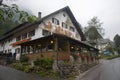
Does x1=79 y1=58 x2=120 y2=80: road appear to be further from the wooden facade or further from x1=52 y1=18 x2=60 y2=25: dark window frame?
x1=52 y1=18 x2=60 y2=25: dark window frame

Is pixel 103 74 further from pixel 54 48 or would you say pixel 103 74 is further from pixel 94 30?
pixel 94 30

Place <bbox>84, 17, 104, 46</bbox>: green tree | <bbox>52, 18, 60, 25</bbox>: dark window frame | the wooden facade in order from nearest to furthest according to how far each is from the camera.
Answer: the wooden facade
<bbox>52, 18, 60, 25</bbox>: dark window frame
<bbox>84, 17, 104, 46</bbox>: green tree

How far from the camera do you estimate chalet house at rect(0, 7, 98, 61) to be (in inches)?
785

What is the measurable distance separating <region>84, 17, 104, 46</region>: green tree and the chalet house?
64.6 ft

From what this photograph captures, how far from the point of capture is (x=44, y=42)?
21.9 m

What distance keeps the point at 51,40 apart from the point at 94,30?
40.1m

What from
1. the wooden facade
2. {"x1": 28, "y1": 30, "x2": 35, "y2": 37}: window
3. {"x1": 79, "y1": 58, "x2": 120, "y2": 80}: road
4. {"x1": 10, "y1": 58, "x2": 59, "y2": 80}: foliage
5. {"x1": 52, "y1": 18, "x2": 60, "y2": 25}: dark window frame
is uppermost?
{"x1": 52, "y1": 18, "x2": 60, "y2": 25}: dark window frame

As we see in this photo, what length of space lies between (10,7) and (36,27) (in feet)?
70.4

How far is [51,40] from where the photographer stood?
20062 millimetres

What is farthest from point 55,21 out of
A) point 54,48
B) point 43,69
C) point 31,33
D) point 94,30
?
point 94,30

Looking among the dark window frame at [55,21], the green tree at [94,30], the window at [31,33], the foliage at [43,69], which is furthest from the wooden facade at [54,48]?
the green tree at [94,30]

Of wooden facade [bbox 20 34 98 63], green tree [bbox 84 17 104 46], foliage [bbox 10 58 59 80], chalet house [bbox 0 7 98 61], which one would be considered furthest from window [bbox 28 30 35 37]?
green tree [bbox 84 17 104 46]

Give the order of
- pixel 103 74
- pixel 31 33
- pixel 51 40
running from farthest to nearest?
pixel 31 33, pixel 51 40, pixel 103 74

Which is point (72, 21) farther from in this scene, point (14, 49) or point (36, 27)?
point (14, 49)
